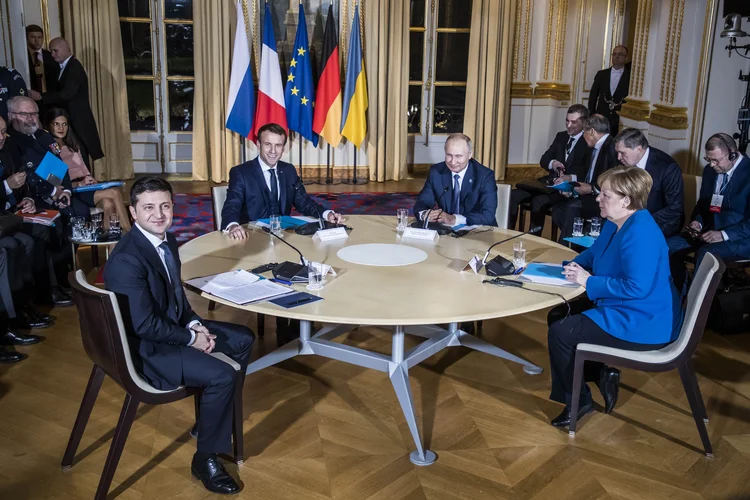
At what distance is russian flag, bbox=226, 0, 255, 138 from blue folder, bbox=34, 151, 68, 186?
3476mm

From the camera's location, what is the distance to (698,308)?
317 cm

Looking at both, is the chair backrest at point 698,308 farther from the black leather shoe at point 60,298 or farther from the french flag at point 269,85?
the french flag at point 269,85

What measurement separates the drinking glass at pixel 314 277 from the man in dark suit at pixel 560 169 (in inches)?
130

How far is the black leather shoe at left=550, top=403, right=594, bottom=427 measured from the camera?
3556mm

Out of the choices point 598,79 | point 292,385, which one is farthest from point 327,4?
point 292,385

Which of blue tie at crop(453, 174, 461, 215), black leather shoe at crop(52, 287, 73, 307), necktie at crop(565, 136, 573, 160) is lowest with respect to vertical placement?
black leather shoe at crop(52, 287, 73, 307)

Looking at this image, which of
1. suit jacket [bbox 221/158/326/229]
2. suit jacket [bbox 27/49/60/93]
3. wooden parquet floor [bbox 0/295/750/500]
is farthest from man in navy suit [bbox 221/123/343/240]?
suit jacket [bbox 27/49/60/93]

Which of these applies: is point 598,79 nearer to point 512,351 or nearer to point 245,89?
point 245,89

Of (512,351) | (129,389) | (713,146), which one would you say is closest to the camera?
(129,389)

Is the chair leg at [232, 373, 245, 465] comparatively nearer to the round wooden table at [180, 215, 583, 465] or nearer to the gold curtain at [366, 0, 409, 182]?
the round wooden table at [180, 215, 583, 465]

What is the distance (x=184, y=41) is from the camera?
8812 mm

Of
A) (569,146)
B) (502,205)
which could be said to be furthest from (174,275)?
(569,146)

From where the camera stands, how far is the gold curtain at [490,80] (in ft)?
29.5

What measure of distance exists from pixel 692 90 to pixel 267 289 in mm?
5023
